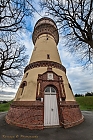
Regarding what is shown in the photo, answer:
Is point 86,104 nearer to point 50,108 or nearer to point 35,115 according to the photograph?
point 50,108

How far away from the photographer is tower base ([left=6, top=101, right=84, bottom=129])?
789 cm

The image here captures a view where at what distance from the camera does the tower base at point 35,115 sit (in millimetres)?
7886

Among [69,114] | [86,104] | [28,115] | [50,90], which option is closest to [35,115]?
[28,115]

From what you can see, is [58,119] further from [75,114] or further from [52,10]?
[52,10]

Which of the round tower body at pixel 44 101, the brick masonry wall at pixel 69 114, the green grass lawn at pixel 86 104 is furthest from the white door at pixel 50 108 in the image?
the green grass lawn at pixel 86 104

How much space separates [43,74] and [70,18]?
529cm

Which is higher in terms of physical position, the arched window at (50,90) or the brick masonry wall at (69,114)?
the arched window at (50,90)

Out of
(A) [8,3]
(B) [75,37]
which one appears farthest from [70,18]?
(A) [8,3]

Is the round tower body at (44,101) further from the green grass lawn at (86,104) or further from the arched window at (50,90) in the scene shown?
the green grass lawn at (86,104)

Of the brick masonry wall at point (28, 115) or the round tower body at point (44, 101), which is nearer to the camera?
the brick masonry wall at point (28, 115)

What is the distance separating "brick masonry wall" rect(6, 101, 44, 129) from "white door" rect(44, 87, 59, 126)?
1.97 ft

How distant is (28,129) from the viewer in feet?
24.9

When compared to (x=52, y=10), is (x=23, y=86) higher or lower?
lower

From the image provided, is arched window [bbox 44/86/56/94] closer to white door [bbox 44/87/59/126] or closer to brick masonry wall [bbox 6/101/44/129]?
white door [bbox 44/87/59/126]
